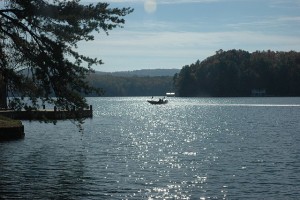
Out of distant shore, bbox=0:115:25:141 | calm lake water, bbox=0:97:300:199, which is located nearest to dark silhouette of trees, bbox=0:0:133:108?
calm lake water, bbox=0:97:300:199

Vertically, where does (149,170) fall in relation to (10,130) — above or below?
below

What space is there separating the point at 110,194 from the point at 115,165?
31.3 feet

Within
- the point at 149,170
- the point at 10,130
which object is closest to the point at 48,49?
the point at 149,170

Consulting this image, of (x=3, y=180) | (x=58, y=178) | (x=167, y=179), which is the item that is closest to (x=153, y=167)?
(x=167, y=179)

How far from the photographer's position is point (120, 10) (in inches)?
1058

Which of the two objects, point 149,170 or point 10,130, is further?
point 10,130

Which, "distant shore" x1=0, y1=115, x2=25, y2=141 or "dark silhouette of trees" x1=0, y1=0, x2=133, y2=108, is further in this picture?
"distant shore" x1=0, y1=115, x2=25, y2=141

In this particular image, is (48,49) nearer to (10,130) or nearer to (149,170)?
(149,170)

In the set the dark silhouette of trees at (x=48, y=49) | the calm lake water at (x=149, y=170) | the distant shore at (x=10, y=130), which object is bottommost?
the calm lake water at (x=149, y=170)

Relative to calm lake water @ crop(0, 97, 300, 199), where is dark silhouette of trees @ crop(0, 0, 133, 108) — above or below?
above

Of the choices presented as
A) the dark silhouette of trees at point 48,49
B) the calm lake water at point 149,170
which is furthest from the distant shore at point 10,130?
the dark silhouette of trees at point 48,49

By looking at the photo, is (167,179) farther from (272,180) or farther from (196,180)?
(272,180)

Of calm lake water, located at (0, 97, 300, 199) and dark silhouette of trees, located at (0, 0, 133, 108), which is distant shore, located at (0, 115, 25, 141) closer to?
calm lake water, located at (0, 97, 300, 199)

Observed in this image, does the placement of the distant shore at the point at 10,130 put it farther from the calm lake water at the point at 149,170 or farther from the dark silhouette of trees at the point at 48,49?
the dark silhouette of trees at the point at 48,49
